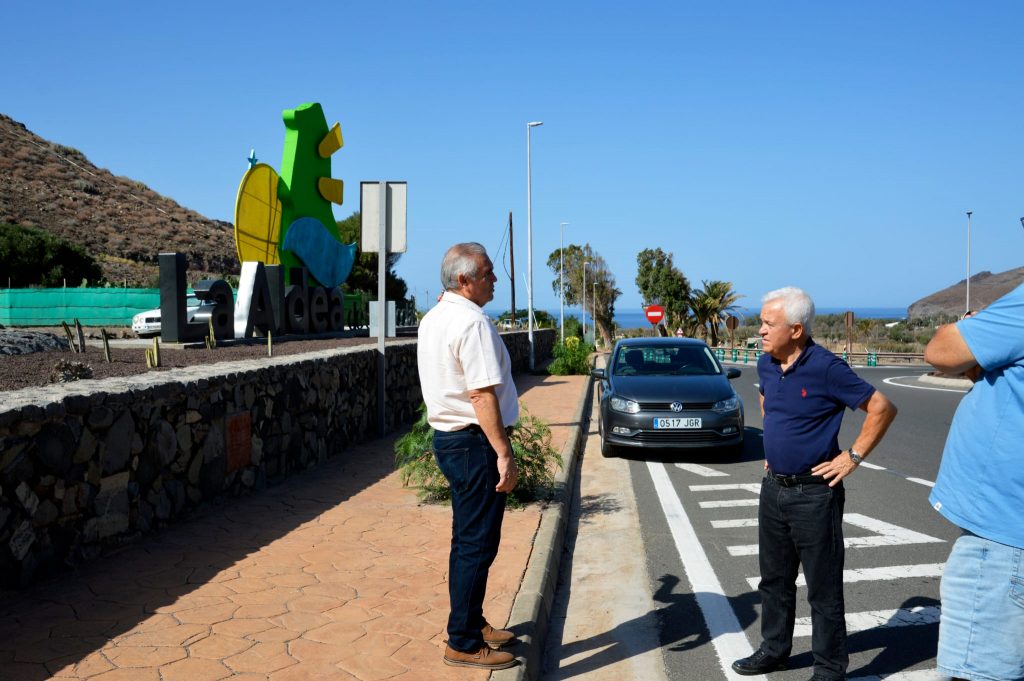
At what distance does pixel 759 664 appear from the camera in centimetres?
394

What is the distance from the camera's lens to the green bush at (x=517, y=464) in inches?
277

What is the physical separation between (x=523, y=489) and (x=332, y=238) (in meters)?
15.5

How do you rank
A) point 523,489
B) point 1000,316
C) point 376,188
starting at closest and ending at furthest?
point 1000,316 → point 523,489 → point 376,188

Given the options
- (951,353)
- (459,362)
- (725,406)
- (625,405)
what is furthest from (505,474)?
(725,406)

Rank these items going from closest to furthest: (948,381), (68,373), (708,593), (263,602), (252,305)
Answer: (263,602) → (708,593) → (68,373) → (252,305) → (948,381)

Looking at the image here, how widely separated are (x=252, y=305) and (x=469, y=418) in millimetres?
13112

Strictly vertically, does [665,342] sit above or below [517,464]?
above

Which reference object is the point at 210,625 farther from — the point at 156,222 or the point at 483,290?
the point at 156,222

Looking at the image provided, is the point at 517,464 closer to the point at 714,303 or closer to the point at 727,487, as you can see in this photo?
the point at 727,487

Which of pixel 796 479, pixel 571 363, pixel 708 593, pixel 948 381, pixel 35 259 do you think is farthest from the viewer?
pixel 35 259

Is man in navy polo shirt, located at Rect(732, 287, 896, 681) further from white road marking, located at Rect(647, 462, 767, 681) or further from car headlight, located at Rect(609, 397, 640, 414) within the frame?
car headlight, located at Rect(609, 397, 640, 414)

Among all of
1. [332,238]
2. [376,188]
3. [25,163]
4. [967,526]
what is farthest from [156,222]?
[967,526]

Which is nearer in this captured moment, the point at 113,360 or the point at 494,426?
the point at 494,426

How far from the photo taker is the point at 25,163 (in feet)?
183
